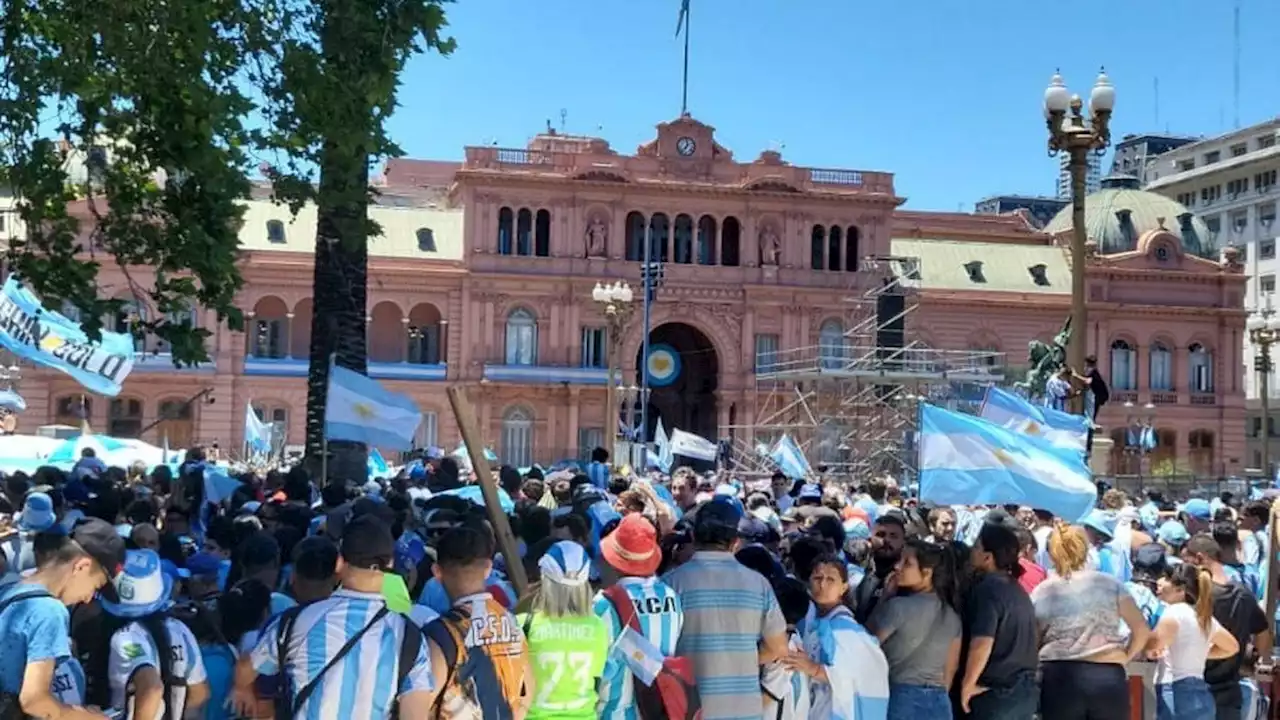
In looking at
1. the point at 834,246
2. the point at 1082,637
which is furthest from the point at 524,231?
the point at 1082,637

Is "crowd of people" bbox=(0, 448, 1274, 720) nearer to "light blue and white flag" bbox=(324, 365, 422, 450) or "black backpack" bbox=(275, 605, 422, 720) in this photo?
"black backpack" bbox=(275, 605, 422, 720)

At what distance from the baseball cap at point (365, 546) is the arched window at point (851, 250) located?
46006mm

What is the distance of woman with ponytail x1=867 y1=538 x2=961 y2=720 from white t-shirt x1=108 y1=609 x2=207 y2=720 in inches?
126

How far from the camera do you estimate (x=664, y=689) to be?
583cm

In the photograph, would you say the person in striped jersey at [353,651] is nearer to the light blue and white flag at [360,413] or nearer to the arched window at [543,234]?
the light blue and white flag at [360,413]

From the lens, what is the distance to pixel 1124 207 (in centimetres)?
5712

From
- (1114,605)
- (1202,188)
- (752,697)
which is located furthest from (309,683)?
(1202,188)

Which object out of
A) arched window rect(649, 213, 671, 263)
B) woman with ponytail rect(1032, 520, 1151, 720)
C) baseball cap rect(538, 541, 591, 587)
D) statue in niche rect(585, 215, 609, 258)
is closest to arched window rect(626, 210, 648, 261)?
arched window rect(649, 213, 671, 263)

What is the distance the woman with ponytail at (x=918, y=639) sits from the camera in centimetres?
652

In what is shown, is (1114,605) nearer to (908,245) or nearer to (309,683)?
(309,683)

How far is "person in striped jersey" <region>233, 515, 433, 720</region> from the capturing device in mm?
4855

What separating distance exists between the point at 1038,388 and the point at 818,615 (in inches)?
1152

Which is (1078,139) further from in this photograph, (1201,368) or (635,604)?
(1201,368)

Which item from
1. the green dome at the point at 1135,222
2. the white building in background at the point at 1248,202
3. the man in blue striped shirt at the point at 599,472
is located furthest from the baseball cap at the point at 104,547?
the white building in background at the point at 1248,202
